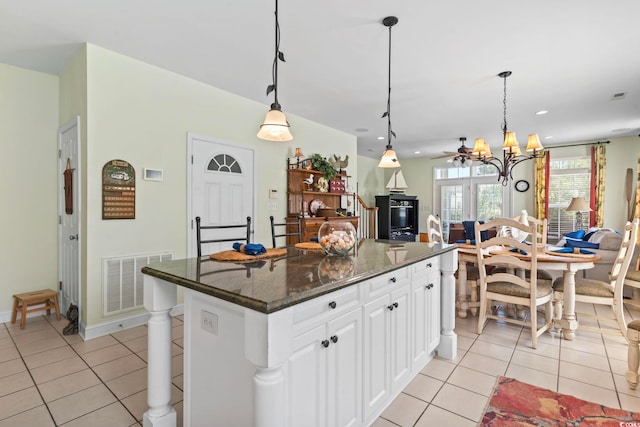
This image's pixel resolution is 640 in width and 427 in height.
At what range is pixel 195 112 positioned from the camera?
367 cm

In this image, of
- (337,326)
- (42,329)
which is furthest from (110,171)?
(337,326)

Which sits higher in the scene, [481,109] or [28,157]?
[481,109]

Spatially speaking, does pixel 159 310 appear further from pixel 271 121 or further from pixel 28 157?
pixel 28 157

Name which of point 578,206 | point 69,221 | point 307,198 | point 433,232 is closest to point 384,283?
point 433,232

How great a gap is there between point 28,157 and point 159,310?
3152 millimetres

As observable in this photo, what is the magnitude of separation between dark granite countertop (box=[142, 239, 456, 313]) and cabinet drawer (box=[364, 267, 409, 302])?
0.08 meters

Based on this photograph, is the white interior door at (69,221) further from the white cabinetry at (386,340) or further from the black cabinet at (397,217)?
the black cabinet at (397,217)

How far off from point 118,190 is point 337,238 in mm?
2349

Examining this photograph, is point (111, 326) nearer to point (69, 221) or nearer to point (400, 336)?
point (69, 221)

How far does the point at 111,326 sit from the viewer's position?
308 centimetres

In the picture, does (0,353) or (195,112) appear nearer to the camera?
(0,353)

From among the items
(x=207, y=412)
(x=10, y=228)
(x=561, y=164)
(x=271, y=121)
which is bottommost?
(x=207, y=412)

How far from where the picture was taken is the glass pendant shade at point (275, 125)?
2109mm

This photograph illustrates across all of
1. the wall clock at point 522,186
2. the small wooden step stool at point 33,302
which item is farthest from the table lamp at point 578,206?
the small wooden step stool at point 33,302
